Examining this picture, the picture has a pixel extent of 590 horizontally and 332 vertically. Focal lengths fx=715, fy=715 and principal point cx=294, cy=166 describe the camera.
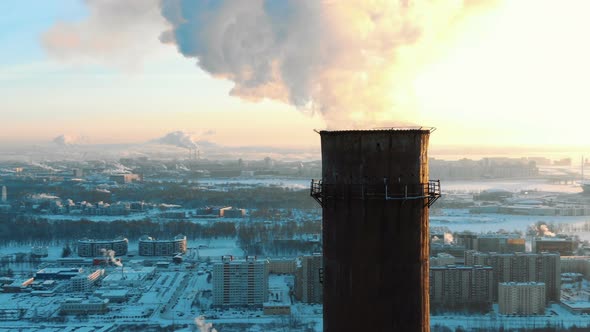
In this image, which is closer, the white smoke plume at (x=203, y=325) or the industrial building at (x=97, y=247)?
the white smoke plume at (x=203, y=325)

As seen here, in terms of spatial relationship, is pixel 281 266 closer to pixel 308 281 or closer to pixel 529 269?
pixel 308 281

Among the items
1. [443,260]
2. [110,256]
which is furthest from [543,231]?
[110,256]

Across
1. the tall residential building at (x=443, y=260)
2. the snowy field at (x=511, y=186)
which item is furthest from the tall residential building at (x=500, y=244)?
the snowy field at (x=511, y=186)

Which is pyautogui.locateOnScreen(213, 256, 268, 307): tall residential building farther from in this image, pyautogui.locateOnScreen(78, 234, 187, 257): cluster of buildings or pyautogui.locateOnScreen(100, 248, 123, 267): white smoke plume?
pyautogui.locateOnScreen(78, 234, 187, 257): cluster of buildings

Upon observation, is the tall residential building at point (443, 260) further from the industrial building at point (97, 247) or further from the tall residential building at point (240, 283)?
the industrial building at point (97, 247)

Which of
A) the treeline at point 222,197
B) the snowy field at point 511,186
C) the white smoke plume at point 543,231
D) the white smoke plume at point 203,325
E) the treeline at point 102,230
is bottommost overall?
the white smoke plume at point 203,325

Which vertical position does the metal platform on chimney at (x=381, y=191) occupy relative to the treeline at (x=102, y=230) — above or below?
above

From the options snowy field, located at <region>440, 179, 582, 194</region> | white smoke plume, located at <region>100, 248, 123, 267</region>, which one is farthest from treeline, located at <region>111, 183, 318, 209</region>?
white smoke plume, located at <region>100, 248, 123, 267</region>
